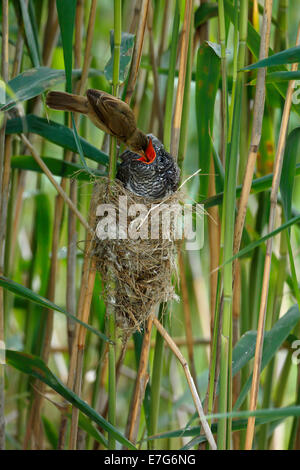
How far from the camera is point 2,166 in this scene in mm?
996

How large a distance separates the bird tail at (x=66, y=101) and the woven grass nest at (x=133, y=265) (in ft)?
0.50

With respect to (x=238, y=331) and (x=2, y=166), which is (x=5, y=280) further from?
(x=238, y=331)

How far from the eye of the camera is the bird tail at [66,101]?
883 mm

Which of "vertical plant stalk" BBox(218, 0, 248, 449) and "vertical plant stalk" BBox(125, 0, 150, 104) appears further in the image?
"vertical plant stalk" BBox(125, 0, 150, 104)

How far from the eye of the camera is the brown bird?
0.83 m

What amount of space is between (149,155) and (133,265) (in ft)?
1.05

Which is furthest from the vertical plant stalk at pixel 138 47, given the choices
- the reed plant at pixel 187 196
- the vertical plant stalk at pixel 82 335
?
the vertical plant stalk at pixel 82 335

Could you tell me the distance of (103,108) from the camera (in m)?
0.84

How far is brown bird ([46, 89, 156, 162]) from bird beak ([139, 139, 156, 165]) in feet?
0.61

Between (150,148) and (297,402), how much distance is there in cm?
71

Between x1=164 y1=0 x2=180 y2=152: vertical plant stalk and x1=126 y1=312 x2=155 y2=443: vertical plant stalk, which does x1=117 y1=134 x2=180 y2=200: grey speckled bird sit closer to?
x1=164 y1=0 x2=180 y2=152: vertical plant stalk

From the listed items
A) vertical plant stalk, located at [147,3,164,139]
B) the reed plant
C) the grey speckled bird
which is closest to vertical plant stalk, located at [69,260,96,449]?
the reed plant

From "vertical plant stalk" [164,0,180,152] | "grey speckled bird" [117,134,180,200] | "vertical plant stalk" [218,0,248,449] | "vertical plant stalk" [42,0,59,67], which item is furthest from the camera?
"vertical plant stalk" [42,0,59,67]
